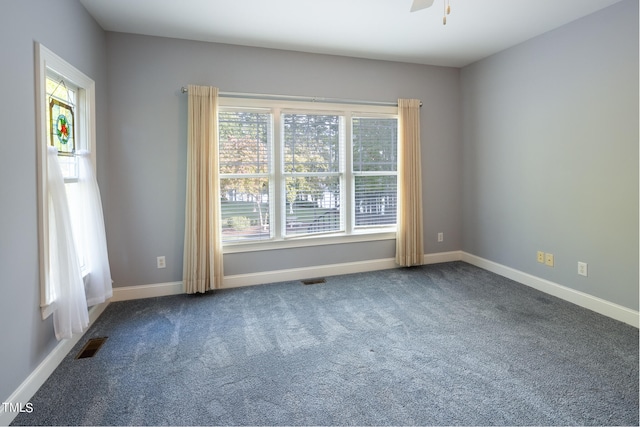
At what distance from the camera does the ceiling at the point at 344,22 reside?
284 cm

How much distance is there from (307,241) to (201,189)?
1.37 metres

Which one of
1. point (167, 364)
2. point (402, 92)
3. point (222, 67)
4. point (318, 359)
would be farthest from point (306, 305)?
point (402, 92)

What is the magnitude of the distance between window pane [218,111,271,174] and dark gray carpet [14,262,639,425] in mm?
1443

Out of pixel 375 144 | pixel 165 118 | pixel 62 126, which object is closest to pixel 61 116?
pixel 62 126

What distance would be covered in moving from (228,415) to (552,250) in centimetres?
343

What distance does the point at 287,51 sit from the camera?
12.6ft

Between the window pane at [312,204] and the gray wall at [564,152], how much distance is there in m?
1.94

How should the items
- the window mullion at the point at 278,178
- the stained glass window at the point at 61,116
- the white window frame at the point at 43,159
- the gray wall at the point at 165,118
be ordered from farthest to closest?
the window mullion at the point at 278,178 → the gray wall at the point at 165,118 → the stained glass window at the point at 61,116 → the white window frame at the point at 43,159

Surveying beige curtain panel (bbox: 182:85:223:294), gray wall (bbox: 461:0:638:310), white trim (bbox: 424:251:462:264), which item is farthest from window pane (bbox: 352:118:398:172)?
beige curtain panel (bbox: 182:85:223:294)

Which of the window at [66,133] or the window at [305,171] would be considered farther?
the window at [305,171]

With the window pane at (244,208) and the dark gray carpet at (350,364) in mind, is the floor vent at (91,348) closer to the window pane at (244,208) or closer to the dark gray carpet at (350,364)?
the dark gray carpet at (350,364)

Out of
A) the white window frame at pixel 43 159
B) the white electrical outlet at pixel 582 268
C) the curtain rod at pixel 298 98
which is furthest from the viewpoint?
the curtain rod at pixel 298 98

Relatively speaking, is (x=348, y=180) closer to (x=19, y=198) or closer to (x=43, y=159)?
(x=43, y=159)

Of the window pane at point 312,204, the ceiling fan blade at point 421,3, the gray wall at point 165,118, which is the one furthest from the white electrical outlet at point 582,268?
the ceiling fan blade at point 421,3
